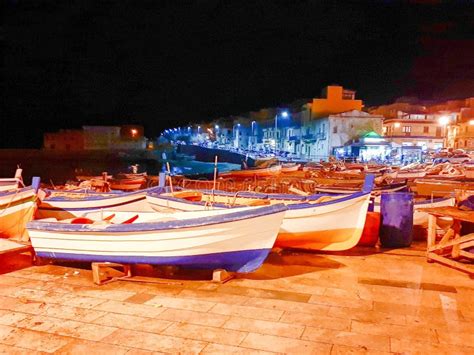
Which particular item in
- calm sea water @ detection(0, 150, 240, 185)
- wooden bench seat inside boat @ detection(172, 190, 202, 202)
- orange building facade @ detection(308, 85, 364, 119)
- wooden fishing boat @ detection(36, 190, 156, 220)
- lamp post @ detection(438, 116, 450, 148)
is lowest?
calm sea water @ detection(0, 150, 240, 185)

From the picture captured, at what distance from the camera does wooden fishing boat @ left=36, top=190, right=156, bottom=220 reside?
1089 cm

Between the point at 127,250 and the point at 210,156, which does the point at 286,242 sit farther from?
the point at 210,156

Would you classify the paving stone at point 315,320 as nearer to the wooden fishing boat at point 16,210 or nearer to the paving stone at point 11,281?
the paving stone at point 11,281

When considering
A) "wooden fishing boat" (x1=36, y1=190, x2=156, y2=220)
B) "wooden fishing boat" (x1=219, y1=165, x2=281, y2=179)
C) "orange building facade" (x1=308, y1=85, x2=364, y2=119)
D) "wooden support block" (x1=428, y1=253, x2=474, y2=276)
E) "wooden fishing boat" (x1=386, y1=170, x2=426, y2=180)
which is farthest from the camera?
"orange building facade" (x1=308, y1=85, x2=364, y2=119)

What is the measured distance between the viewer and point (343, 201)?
325 inches

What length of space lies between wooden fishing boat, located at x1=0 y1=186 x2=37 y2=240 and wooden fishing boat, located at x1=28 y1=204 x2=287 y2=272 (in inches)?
104

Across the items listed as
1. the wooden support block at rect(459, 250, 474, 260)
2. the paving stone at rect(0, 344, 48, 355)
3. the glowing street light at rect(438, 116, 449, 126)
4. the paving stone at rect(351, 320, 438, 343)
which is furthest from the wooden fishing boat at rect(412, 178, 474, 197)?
the glowing street light at rect(438, 116, 449, 126)

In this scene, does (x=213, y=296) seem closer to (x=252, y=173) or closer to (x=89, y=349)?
(x=89, y=349)

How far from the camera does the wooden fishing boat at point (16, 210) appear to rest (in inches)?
367

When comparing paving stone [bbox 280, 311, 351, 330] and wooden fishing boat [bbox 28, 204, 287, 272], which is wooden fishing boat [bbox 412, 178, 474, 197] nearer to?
wooden fishing boat [bbox 28, 204, 287, 272]

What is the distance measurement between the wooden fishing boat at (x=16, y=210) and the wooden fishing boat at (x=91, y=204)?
1451mm

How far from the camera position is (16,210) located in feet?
31.0

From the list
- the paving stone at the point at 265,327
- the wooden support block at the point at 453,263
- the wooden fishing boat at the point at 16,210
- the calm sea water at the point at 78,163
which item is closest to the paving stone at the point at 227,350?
the paving stone at the point at 265,327

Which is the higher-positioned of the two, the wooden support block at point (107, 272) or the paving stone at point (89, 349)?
the wooden support block at point (107, 272)
